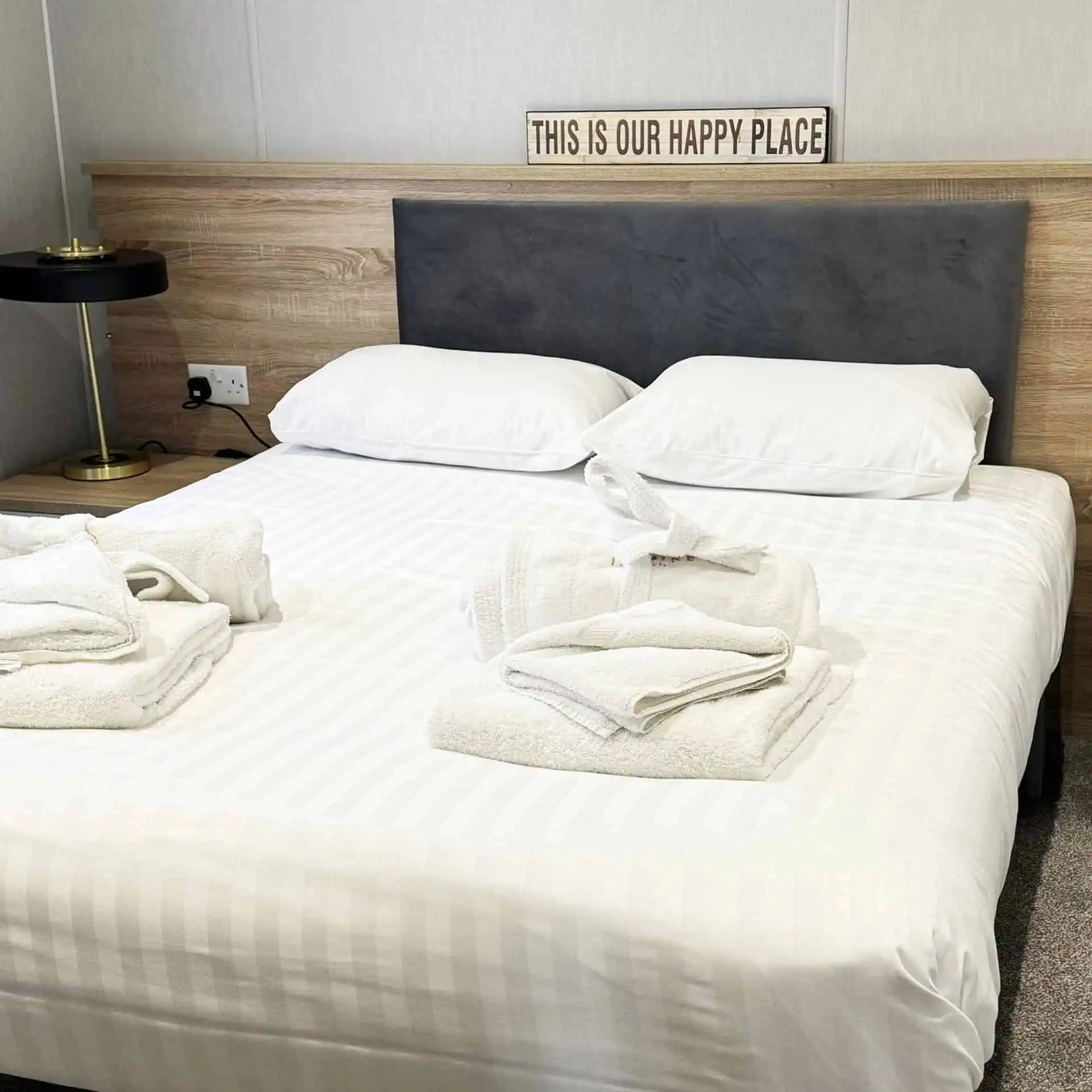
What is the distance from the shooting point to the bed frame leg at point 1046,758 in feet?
7.64

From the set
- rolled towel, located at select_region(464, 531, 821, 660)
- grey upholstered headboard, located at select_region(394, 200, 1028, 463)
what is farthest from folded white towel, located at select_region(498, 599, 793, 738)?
grey upholstered headboard, located at select_region(394, 200, 1028, 463)

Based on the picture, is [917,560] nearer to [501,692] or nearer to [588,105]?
[501,692]

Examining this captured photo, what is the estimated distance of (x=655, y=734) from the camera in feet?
4.39

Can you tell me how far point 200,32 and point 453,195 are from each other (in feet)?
2.30

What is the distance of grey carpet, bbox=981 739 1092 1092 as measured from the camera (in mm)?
1707

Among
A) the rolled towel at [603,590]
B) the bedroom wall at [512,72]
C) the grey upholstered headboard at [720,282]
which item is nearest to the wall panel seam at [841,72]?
the bedroom wall at [512,72]

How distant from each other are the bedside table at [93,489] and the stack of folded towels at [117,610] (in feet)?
2.99

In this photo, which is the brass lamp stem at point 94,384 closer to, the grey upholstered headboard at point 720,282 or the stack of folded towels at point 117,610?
the grey upholstered headboard at point 720,282

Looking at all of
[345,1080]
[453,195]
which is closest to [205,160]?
[453,195]

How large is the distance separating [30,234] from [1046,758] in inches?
95.9

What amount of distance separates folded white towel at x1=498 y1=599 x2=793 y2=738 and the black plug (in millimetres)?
1873

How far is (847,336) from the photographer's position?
8.75 feet

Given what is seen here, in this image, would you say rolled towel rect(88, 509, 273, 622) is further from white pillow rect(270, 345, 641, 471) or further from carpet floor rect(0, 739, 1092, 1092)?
white pillow rect(270, 345, 641, 471)

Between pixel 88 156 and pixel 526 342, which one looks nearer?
pixel 526 342
